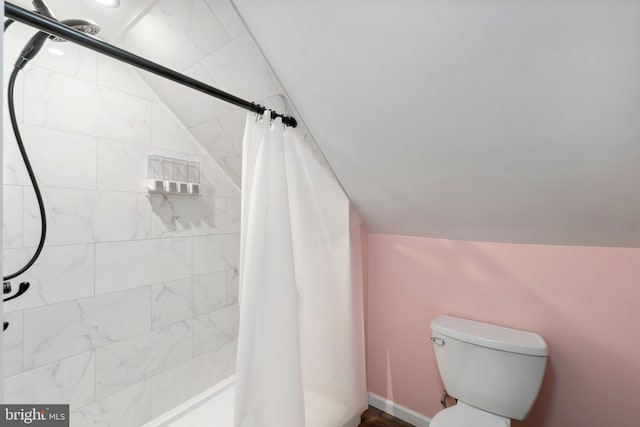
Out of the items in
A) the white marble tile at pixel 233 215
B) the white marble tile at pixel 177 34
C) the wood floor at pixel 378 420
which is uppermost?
the white marble tile at pixel 177 34

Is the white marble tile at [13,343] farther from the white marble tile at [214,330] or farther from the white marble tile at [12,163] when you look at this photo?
the white marble tile at [214,330]

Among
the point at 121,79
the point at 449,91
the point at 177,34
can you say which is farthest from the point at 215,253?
the point at 449,91

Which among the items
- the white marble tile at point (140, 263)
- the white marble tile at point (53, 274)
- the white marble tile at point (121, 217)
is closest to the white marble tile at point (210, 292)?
the white marble tile at point (140, 263)

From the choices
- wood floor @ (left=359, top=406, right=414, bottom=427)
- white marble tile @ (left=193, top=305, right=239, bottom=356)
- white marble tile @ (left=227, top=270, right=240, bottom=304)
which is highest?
white marble tile @ (left=227, top=270, right=240, bottom=304)

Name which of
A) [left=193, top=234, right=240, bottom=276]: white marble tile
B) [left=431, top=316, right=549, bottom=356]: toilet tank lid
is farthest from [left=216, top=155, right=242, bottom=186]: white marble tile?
[left=431, top=316, right=549, bottom=356]: toilet tank lid

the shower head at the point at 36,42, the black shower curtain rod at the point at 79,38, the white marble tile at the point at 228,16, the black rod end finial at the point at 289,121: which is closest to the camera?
the black shower curtain rod at the point at 79,38

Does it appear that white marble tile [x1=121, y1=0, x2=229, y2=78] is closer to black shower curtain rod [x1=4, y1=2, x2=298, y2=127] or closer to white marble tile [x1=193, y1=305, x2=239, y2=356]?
black shower curtain rod [x1=4, y1=2, x2=298, y2=127]

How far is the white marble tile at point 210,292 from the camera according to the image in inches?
69.3

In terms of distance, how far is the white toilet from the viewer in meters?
1.21

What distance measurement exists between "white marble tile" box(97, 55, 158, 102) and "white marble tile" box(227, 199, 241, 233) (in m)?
Result: 0.73

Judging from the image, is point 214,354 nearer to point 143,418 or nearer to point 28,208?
point 143,418

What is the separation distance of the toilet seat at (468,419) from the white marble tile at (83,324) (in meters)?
1.48

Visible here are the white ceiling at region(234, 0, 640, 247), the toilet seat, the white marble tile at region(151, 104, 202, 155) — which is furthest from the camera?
the white marble tile at region(151, 104, 202, 155)

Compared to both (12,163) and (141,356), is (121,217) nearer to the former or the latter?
(12,163)
